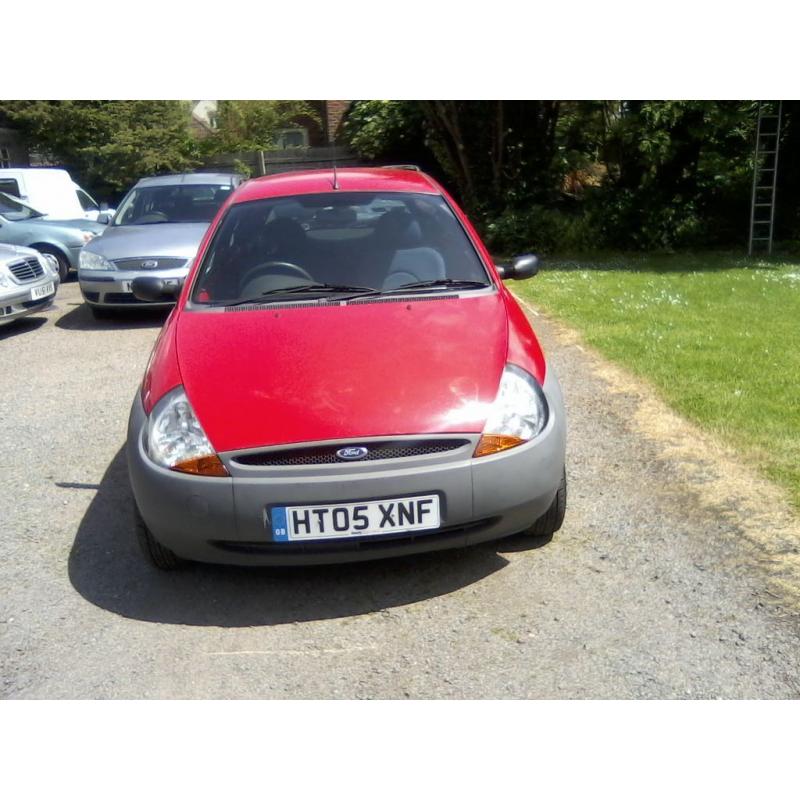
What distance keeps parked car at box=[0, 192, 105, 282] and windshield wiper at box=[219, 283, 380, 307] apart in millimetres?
9248

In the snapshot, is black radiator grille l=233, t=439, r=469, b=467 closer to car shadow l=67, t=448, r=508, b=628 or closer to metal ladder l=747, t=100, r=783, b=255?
car shadow l=67, t=448, r=508, b=628

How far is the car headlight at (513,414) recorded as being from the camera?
3.37m

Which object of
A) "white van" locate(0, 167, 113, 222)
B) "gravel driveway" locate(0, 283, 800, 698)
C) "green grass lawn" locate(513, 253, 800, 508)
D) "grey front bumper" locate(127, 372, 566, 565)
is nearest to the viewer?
"gravel driveway" locate(0, 283, 800, 698)

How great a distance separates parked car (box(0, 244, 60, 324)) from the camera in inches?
358

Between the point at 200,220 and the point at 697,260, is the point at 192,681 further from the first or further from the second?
the point at 697,260

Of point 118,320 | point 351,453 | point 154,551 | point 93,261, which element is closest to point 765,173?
point 118,320

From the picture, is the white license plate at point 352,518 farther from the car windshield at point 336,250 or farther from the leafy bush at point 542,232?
the leafy bush at point 542,232

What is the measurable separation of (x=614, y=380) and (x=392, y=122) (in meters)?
13.8

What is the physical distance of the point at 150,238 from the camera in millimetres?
9578

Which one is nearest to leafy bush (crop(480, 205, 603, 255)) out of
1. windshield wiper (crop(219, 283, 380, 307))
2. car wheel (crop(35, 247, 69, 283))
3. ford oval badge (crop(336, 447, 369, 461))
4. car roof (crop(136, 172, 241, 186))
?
car roof (crop(136, 172, 241, 186))

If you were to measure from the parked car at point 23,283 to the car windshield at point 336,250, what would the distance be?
5.27 meters

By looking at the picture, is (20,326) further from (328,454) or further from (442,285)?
(328,454)

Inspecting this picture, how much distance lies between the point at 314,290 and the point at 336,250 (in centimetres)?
35

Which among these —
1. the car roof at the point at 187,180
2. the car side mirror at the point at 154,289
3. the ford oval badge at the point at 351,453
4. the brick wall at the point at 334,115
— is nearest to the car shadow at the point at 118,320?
the car roof at the point at 187,180
